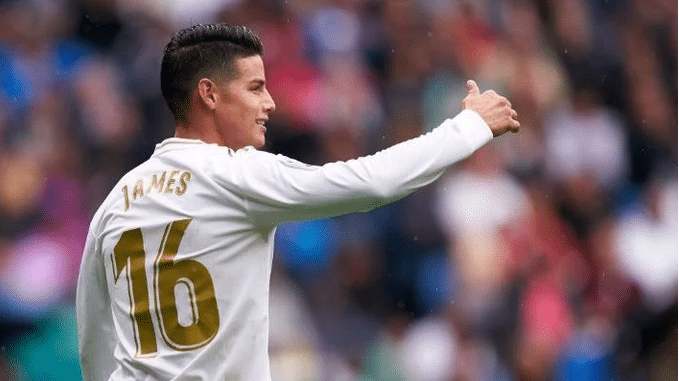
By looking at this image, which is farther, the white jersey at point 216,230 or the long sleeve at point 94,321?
the long sleeve at point 94,321

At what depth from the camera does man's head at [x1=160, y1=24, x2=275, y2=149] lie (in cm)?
390

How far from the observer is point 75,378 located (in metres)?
6.95

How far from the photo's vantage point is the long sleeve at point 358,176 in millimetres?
3525

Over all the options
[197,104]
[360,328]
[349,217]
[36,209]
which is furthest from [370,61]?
[197,104]

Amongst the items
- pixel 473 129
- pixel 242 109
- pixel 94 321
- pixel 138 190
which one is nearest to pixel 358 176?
pixel 473 129

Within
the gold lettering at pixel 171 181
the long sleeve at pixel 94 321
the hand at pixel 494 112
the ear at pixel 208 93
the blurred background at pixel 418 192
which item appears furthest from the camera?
the blurred background at pixel 418 192

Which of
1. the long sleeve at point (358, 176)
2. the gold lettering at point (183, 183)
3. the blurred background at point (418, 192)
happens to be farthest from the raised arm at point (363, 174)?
the blurred background at point (418, 192)

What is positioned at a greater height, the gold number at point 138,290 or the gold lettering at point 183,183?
the gold lettering at point 183,183

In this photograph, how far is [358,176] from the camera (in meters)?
3.52

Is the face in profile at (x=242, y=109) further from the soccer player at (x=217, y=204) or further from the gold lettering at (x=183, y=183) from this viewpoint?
the gold lettering at (x=183, y=183)

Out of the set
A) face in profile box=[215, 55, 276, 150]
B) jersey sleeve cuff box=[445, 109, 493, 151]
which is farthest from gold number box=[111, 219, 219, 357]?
jersey sleeve cuff box=[445, 109, 493, 151]

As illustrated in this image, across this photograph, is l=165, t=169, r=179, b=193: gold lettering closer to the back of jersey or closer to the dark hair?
the back of jersey

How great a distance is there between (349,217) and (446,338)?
2.78 ft

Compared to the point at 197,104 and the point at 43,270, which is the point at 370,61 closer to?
the point at 43,270
